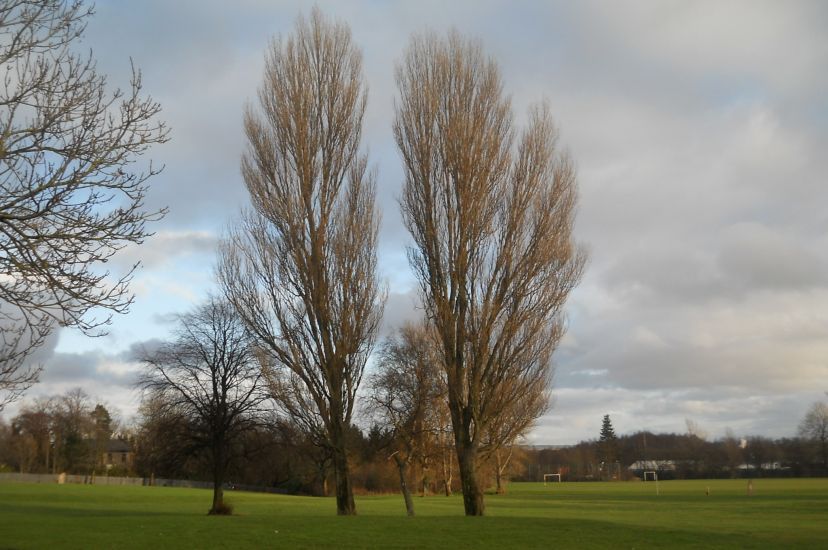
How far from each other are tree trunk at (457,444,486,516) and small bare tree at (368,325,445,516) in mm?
10966

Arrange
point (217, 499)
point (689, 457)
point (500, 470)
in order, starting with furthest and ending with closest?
point (689, 457), point (500, 470), point (217, 499)

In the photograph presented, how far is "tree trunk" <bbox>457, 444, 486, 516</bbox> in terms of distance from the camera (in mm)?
21656

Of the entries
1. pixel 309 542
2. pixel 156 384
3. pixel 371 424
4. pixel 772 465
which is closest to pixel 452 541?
pixel 309 542

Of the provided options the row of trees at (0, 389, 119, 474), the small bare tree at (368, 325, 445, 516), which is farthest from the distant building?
the small bare tree at (368, 325, 445, 516)

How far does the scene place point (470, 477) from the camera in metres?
21.7

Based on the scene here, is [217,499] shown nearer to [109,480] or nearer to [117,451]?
[109,480]

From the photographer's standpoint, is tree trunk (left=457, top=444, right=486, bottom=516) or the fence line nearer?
tree trunk (left=457, top=444, right=486, bottom=516)

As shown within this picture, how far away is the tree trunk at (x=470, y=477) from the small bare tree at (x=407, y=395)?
11.0 metres

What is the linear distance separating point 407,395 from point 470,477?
724 inches

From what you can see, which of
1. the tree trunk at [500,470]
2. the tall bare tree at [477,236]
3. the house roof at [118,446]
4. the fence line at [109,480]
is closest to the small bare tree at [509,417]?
the tall bare tree at [477,236]

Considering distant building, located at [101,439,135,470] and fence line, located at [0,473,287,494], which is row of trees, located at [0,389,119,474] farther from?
distant building, located at [101,439,135,470]

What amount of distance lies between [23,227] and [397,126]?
55.6ft

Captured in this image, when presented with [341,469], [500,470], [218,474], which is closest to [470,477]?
[341,469]

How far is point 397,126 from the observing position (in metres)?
24.0
